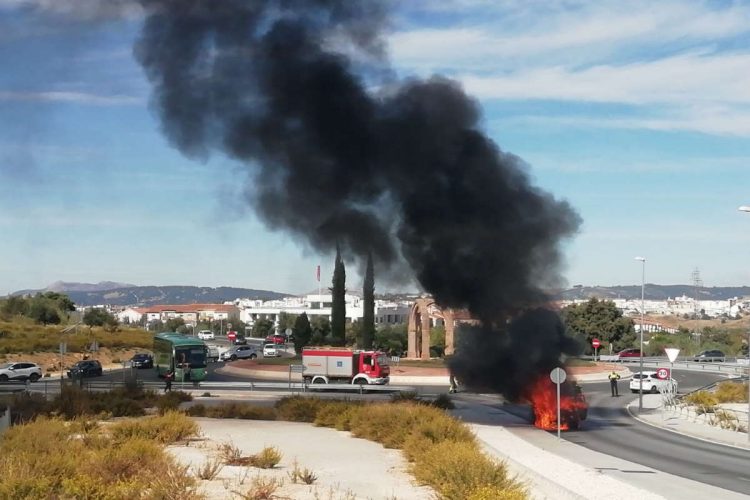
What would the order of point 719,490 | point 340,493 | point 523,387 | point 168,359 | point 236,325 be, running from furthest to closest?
1. point 236,325
2. point 168,359
3. point 523,387
4. point 719,490
5. point 340,493

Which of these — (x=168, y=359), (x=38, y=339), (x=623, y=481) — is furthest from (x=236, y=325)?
(x=623, y=481)

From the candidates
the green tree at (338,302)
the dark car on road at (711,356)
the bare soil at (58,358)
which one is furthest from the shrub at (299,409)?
the dark car on road at (711,356)

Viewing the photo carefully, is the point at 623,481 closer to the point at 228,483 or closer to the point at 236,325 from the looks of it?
the point at 228,483

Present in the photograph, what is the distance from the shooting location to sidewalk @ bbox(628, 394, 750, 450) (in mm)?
36188

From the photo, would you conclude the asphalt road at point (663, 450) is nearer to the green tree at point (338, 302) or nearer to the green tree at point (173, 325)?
the green tree at point (338, 302)

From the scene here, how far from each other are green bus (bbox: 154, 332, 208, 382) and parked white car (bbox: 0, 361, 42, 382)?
9713 millimetres

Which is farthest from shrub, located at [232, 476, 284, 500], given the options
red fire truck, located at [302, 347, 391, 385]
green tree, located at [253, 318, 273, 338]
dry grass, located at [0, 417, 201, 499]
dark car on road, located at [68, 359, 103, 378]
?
green tree, located at [253, 318, 273, 338]

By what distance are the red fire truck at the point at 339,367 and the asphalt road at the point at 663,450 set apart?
1569 cm

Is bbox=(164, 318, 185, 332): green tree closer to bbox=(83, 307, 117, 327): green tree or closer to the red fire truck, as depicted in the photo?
bbox=(83, 307, 117, 327): green tree

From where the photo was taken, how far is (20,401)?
3725 cm

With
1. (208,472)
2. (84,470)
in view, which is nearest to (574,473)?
(208,472)

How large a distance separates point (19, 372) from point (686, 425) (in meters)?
47.3

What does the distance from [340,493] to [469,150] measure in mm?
22031

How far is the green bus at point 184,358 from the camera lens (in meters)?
64.2
